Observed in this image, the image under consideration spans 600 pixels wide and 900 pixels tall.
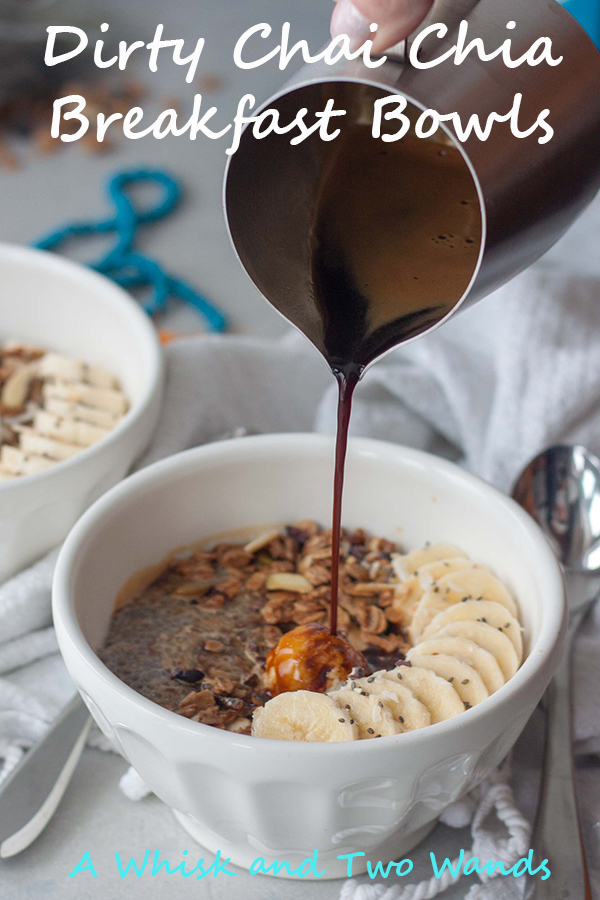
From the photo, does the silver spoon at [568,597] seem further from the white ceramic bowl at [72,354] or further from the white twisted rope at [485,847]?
the white ceramic bowl at [72,354]

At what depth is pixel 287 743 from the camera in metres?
0.61

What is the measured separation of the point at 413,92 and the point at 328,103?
152 millimetres

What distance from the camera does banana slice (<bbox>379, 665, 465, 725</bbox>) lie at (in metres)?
0.72

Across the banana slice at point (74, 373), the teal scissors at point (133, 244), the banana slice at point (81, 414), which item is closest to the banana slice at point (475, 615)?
the banana slice at point (81, 414)

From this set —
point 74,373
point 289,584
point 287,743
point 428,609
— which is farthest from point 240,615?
point 74,373

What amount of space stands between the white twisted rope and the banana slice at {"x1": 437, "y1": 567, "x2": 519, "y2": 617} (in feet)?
0.49

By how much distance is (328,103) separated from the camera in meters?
0.72

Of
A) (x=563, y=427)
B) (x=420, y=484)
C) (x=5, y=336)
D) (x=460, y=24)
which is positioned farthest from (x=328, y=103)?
(x=5, y=336)

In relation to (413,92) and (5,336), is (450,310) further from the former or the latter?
(5,336)

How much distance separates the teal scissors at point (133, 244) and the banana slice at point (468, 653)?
793 millimetres

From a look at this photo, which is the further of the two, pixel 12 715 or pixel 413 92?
pixel 12 715

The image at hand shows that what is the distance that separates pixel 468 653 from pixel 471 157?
0.40 m

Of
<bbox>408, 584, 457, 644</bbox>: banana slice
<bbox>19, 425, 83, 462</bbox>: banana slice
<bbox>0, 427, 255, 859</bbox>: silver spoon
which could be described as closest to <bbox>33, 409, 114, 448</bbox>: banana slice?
<bbox>19, 425, 83, 462</bbox>: banana slice

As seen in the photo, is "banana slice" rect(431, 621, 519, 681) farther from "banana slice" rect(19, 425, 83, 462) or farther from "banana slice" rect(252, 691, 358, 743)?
"banana slice" rect(19, 425, 83, 462)
